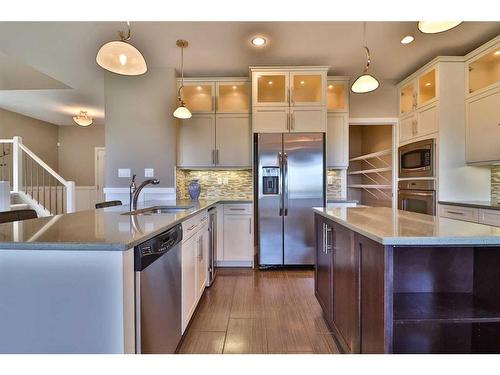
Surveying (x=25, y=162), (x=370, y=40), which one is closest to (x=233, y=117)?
(x=370, y=40)

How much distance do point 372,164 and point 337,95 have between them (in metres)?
2.23

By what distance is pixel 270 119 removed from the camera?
141 inches

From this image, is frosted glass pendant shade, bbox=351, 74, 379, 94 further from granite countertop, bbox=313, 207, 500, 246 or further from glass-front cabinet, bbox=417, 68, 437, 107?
glass-front cabinet, bbox=417, 68, 437, 107

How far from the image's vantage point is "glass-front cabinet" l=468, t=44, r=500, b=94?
2.81 meters

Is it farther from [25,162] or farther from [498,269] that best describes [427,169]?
[25,162]

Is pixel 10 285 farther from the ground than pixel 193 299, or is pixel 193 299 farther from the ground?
pixel 10 285

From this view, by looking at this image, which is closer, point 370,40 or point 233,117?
point 370,40

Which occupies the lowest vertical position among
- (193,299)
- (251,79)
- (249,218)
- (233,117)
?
(193,299)

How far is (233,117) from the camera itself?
383cm

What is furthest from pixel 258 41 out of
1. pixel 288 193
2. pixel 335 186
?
pixel 335 186

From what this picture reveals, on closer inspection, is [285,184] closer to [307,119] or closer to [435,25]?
[307,119]

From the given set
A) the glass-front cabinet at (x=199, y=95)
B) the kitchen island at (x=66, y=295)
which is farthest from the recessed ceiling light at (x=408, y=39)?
the kitchen island at (x=66, y=295)

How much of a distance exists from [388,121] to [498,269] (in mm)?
3318

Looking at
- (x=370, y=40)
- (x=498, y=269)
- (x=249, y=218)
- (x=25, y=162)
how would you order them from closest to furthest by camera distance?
(x=498, y=269) → (x=370, y=40) → (x=249, y=218) → (x=25, y=162)
